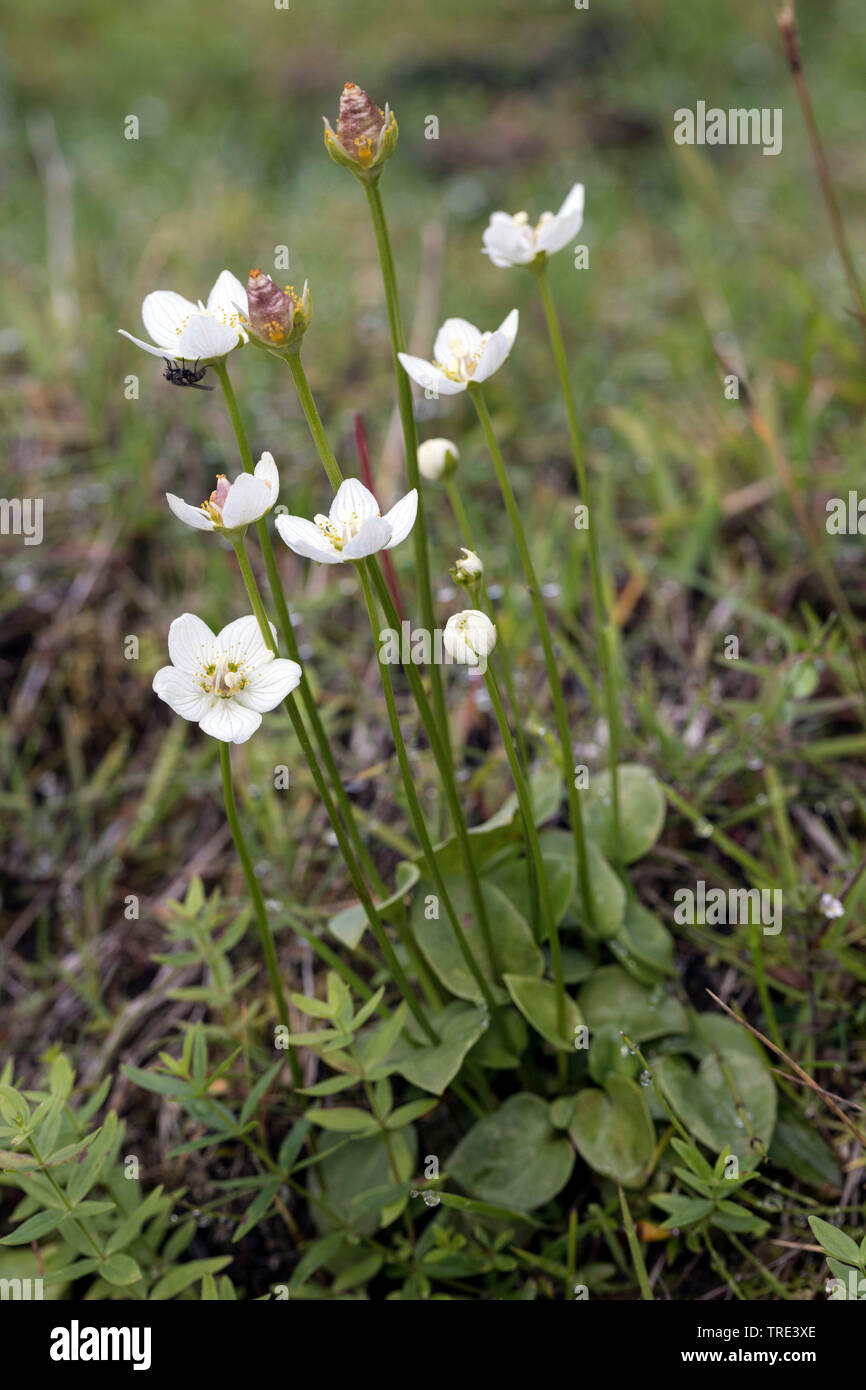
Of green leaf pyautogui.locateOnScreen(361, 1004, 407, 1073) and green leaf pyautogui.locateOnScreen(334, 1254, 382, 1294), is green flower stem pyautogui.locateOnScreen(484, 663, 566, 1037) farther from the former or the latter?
green leaf pyautogui.locateOnScreen(334, 1254, 382, 1294)

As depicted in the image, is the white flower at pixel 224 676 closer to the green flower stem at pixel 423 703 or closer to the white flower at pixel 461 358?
the green flower stem at pixel 423 703

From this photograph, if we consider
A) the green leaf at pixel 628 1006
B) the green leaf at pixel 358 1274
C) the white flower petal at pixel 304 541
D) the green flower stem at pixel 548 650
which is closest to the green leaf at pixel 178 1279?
the green leaf at pixel 358 1274

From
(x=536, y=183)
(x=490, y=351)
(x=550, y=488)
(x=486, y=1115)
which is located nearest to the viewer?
(x=490, y=351)

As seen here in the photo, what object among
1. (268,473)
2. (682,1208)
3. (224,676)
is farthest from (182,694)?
(682,1208)

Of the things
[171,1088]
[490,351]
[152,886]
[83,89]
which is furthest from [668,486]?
[83,89]

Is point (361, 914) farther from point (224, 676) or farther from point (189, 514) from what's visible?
point (189, 514)

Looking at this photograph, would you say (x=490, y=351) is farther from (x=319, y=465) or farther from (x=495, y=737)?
(x=319, y=465)
